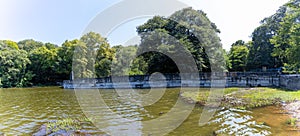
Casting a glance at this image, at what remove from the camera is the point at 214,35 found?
110 feet

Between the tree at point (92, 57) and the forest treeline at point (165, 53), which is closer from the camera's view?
the forest treeline at point (165, 53)

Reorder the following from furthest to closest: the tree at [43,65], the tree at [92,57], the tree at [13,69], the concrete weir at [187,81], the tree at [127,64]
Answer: the tree at [43,65], the tree at [13,69], the tree at [92,57], the tree at [127,64], the concrete weir at [187,81]

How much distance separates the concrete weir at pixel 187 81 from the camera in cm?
2694

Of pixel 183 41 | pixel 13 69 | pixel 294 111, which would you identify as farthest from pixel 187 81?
pixel 13 69

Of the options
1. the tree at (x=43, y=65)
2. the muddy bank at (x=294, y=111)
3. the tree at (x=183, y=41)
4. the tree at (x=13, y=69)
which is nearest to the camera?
the muddy bank at (x=294, y=111)

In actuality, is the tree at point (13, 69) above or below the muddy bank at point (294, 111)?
above

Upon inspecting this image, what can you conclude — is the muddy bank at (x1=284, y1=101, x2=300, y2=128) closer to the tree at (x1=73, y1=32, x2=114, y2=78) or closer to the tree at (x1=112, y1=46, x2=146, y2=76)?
the tree at (x1=112, y1=46, x2=146, y2=76)

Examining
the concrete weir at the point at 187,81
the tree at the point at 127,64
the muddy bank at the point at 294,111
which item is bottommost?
the muddy bank at the point at 294,111

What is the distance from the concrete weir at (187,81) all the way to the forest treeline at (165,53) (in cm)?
253

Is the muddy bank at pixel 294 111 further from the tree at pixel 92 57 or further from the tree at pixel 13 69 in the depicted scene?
the tree at pixel 13 69

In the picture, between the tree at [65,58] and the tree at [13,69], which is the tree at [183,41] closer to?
the tree at [65,58]

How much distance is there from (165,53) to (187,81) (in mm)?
4980

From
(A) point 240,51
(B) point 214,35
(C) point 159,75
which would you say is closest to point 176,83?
(C) point 159,75

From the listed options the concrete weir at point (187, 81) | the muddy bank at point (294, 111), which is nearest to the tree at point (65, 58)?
the concrete weir at point (187, 81)
